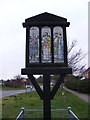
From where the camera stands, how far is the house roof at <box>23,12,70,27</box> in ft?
21.9

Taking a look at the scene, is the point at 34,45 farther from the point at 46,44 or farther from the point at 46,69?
the point at 46,69

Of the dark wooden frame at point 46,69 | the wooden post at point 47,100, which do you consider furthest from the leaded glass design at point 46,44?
the wooden post at point 47,100

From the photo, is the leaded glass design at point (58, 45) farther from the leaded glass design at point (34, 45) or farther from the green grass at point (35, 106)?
the green grass at point (35, 106)

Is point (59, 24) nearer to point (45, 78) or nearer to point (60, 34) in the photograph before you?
point (60, 34)

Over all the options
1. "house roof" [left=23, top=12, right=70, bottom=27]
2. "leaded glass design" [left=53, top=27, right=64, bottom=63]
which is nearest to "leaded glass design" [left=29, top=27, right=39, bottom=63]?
"house roof" [left=23, top=12, right=70, bottom=27]

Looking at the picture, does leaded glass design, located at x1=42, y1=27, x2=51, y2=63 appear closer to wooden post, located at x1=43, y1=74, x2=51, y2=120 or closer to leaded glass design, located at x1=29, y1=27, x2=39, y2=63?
leaded glass design, located at x1=29, y1=27, x2=39, y2=63

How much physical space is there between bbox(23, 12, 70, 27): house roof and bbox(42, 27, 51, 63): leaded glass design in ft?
0.65

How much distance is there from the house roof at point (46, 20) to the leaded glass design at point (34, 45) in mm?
193

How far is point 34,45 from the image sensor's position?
6.73 metres

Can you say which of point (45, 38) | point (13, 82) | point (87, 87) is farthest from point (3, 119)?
point (13, 82)

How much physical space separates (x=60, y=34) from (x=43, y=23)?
580 mm

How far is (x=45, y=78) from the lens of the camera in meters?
6.62

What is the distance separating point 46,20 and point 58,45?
798 millimetres

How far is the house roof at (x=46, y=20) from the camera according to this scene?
21.9 ft
